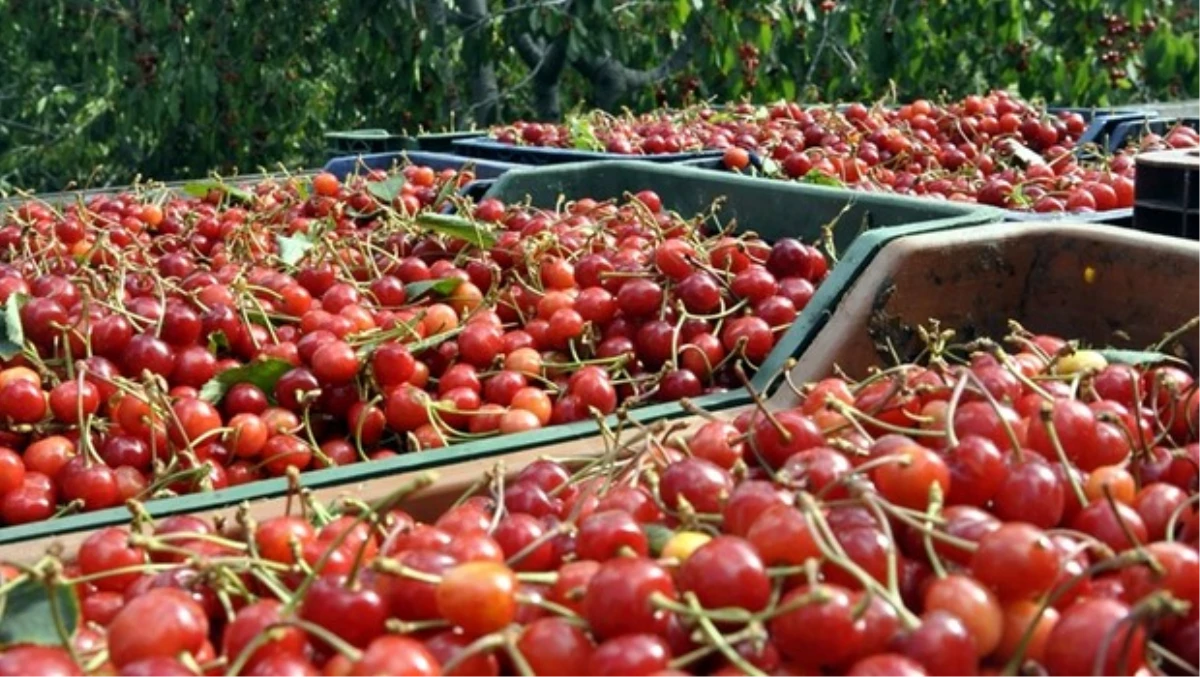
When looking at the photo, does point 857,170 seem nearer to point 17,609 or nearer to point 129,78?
point 17,609

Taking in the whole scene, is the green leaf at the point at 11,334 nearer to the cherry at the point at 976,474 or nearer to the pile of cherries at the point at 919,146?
the cherry at the point at 976,474

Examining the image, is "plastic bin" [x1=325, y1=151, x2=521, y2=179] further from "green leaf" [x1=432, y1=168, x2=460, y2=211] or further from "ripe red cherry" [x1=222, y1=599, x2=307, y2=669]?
"ripe red cherry" [x1=222, y1=599, x2=307, y2=669]

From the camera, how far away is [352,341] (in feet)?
6.25

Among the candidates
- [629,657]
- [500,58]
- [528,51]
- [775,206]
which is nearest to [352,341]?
[775,206]

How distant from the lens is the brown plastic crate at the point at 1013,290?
1742 millimetres

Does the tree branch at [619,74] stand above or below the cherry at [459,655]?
below

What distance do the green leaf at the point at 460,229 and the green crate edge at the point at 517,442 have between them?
60cm

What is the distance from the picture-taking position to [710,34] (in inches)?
239

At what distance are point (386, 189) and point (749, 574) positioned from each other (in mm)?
2050

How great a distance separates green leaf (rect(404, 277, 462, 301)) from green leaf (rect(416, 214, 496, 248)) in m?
0.17

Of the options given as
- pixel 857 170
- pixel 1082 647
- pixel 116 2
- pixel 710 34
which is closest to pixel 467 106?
pixel 710 34

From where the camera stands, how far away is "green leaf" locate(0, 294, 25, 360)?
5.92 ft

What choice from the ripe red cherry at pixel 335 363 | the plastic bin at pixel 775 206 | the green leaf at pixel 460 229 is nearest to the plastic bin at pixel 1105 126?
the plastic bin at pixel 775 206

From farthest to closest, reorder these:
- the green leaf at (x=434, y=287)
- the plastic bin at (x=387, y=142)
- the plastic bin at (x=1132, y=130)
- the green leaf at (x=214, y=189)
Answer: the plastic bin at (x=387, y=142)
the plastic bin at (x=1132, y=130)
the green leaf at (x=214, y=189)
the green leaf at (x=434, y=287)
